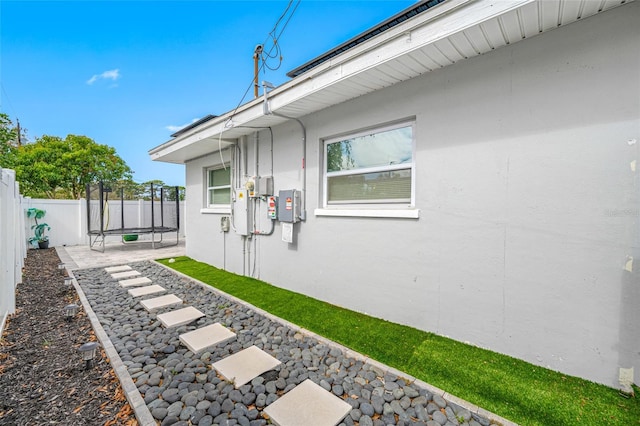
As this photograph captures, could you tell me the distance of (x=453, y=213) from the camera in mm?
2855

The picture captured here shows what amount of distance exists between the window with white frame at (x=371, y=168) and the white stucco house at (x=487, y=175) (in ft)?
0.06

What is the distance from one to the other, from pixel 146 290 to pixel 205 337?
7.93 feet

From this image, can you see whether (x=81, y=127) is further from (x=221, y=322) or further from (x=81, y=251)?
(x=221, y=322)

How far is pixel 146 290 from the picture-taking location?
15.3 feet

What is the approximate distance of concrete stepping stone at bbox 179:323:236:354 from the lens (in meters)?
2.81

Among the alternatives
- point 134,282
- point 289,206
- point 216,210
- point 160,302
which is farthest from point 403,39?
point 134,282

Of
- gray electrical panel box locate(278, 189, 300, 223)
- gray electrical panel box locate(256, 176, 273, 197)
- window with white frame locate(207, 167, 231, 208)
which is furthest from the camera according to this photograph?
window with white frame locate(207, 167, 231, 208)

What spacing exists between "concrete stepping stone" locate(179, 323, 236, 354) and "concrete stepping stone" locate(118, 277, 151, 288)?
2.72 metres

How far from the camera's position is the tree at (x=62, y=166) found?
54.4 ft

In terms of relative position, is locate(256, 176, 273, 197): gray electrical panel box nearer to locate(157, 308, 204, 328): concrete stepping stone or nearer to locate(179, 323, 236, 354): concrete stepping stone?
locate(157, 308, 204, 328): concrete stepping stone

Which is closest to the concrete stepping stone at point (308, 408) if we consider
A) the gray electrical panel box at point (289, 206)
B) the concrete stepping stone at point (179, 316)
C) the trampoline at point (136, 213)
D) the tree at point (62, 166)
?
the concrete stepping stone at point (179, 316)

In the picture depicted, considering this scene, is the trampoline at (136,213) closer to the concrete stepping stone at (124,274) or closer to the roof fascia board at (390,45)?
the concrete stepping stone at (124,274)

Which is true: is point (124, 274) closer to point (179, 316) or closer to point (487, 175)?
point (179, 316)

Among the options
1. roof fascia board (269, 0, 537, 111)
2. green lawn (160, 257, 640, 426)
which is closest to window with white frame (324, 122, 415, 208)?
roof fascia board (269, 0, 537, 111)
